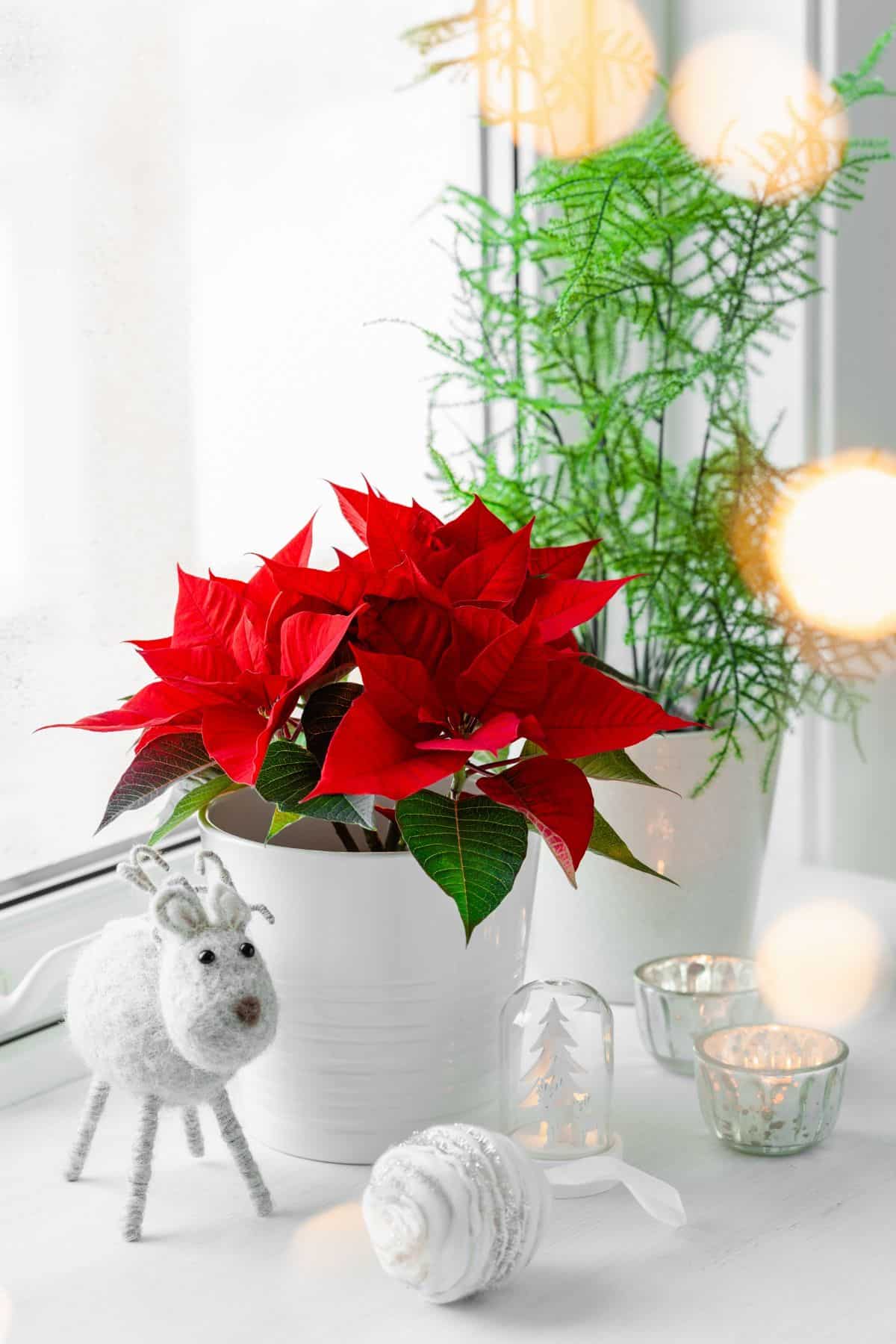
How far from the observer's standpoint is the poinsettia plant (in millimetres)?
561

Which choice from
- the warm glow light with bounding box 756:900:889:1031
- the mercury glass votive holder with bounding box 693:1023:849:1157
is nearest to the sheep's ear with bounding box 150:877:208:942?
the mercury glass votive holder with bounding box 693:1023:849:1157

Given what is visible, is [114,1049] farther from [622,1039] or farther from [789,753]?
[789,753]

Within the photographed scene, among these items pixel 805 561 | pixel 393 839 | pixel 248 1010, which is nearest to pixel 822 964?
pixel 805 561

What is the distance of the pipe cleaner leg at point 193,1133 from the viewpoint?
0.66m

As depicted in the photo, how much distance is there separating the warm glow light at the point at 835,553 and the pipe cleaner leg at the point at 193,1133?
1.56 ft

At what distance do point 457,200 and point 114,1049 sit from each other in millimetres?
629

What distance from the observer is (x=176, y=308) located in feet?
2.92

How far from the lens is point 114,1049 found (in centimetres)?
59

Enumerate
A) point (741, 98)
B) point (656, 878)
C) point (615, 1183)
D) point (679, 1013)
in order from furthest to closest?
point (741, 98) → point (656, 878) → point (679, 1013) → point (615, 1183)

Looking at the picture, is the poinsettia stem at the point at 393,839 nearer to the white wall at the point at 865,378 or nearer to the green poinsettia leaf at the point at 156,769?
the green poinsettia leaf at the point at 156,769

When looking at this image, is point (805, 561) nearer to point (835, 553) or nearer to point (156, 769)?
point (835, 553)

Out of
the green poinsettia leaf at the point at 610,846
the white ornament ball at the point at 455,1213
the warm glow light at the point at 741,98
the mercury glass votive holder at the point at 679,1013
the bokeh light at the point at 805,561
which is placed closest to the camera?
the white ornament ball at the point at 455,1213

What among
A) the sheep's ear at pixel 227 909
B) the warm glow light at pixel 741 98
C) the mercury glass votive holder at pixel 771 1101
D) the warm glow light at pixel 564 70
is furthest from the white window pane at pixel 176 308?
the mercury glass votive holder at pixel 771 1101

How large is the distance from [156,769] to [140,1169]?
168mm
